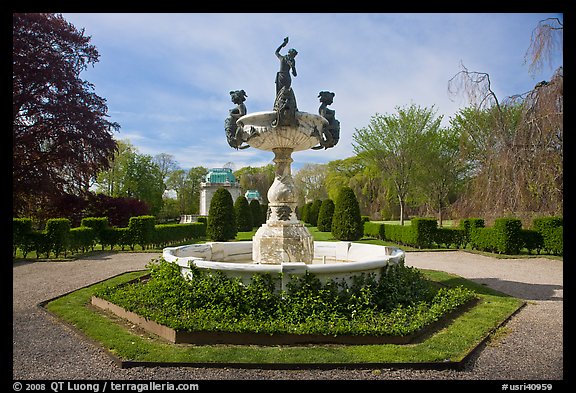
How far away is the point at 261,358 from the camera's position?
3883 millimetres

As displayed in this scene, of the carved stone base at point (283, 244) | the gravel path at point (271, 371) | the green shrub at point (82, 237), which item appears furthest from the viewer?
the green shrub at point (82, 237)

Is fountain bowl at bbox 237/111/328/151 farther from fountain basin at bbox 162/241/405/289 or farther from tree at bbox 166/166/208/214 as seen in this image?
tree at bbox 166/166/208/214

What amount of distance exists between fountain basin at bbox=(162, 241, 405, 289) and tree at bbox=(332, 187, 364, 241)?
1073cm

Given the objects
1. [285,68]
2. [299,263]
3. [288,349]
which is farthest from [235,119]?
[288,349]

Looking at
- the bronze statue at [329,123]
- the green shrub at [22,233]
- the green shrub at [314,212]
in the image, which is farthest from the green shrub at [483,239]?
the green shrub at [314,212]

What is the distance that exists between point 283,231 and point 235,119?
7.75 feet

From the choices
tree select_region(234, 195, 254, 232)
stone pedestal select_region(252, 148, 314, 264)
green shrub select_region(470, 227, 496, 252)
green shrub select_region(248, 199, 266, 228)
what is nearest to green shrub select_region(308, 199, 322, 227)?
green shrub select_region(248, 199, 266, 228)

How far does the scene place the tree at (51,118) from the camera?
15.6 metres

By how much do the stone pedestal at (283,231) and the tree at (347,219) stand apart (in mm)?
13107

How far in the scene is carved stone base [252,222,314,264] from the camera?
22.0ft

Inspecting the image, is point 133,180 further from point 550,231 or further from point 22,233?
point 550,231

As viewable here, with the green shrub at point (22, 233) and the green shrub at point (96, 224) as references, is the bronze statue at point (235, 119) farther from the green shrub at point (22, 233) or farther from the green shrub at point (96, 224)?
the green shrub at point (96, 224)

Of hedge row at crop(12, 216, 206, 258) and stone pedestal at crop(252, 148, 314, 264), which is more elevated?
stone pedestal at crop(252, 148, 314, 264)
